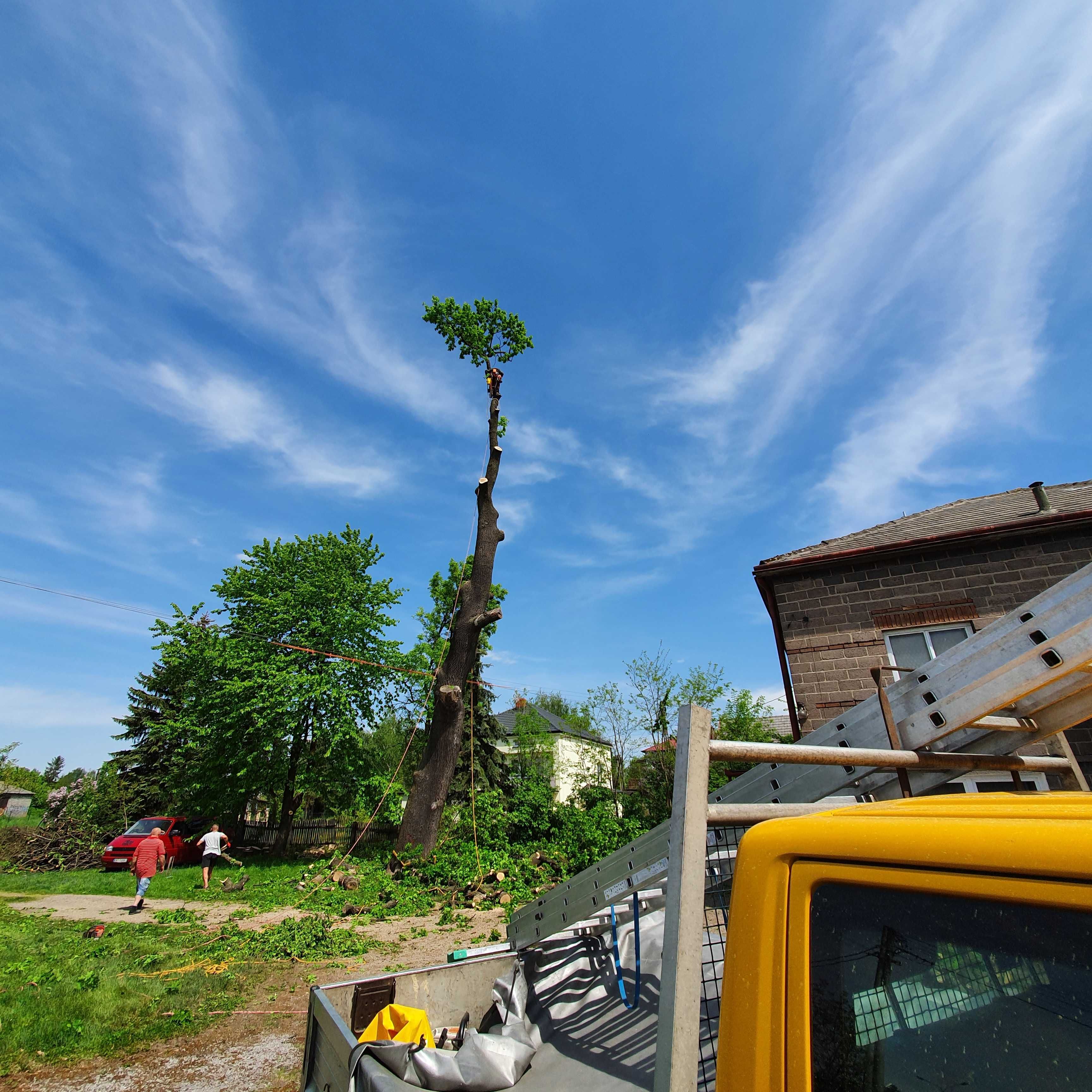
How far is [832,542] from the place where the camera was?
10.7 meters

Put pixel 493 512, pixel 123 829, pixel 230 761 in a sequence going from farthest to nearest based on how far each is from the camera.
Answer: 1. pixel 123 829
2. pixel 230 761
3. pixel 493 512

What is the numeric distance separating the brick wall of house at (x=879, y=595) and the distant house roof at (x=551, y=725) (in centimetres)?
1455

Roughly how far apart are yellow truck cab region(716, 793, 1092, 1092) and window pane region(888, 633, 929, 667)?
9.10 metres

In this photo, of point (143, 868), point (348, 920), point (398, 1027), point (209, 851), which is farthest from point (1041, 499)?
point (209, 851)

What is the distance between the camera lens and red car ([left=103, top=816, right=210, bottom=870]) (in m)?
17.5

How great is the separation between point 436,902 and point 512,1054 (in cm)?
1028

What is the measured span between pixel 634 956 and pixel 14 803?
64150 millimetres

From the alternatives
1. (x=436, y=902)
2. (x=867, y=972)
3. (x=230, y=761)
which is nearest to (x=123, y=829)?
(x=230, y=761)

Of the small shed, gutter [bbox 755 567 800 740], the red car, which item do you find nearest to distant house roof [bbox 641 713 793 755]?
gutter [bbox 755 567 800 740]

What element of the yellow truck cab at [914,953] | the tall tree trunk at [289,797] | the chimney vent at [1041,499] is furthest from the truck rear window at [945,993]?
the tall tree trunk at [289,797]

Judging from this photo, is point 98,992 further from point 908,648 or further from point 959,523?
point 959,523

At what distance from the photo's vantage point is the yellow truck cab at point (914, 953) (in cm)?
88

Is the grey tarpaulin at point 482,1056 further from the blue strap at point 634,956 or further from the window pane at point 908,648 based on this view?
the window pane at point 908,648

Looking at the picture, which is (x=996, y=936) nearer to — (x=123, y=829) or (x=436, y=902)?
(x=436, y=902)
